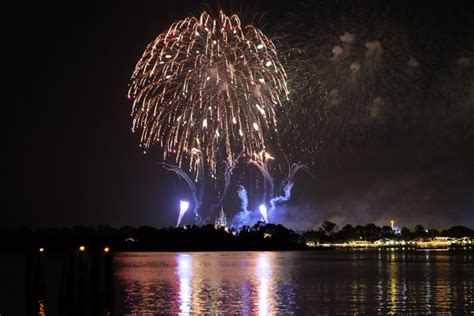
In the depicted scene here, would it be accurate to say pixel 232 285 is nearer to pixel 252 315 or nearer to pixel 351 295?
pixel 351 295

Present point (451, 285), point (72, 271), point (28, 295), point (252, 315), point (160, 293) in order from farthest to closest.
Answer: point (451, 285)
point (160, 293)
point (28, 295)
point (72, 271)
point (252, 315)

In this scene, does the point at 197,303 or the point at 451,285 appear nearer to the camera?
the point at 197,303

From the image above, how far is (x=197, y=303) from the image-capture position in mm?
43562

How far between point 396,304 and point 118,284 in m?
24.7

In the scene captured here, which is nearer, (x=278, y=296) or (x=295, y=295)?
(x=278, y=296)

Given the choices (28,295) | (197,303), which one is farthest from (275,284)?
(28,295)

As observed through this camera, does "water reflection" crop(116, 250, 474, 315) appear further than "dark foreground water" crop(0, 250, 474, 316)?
Yes

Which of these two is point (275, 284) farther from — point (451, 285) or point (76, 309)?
point (76, 309)

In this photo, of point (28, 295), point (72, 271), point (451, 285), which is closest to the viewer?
point (72, 271)

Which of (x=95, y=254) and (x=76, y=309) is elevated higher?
(x=95, y=254)

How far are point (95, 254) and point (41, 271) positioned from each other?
Result: 335 inches

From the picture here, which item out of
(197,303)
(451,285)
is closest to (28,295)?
(197,303)

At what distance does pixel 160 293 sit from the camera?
5069 cm

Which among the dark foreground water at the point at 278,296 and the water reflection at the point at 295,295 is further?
the water reflection at the point at 295,295
